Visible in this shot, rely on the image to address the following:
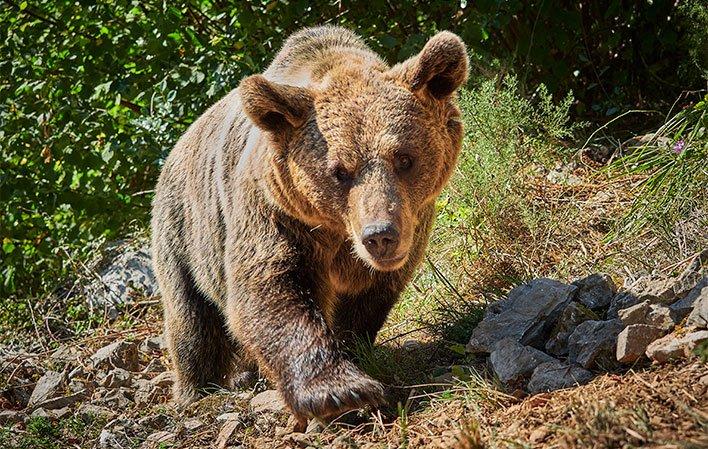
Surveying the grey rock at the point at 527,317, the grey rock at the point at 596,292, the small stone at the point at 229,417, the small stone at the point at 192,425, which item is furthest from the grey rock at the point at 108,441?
the grey rock at the point at 596,292

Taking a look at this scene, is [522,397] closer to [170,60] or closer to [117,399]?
[117,399]

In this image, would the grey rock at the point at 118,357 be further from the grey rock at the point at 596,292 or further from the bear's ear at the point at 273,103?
the grey rock at the point at 596,292

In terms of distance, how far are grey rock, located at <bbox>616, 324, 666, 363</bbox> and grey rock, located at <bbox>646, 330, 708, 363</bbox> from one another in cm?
5

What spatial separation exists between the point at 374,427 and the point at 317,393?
288mm

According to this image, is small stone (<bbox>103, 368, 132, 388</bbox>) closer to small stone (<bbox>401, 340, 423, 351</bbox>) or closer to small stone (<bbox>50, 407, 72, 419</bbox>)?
small stone (<bbox>50, 407, 72, 419</bbox>)

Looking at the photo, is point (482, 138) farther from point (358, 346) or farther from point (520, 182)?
point (358, 346)

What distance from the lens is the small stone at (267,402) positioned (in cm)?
477

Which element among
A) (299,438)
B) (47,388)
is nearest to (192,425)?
(299,438)

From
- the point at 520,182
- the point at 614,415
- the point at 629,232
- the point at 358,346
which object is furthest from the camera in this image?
the point at 520,182

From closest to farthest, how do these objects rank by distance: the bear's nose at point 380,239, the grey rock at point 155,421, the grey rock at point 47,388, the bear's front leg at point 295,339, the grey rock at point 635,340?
the grey rock at point 635,340, the bear's nose at point 380,239, the bear's front leg at point 295,339, the grey rock at point 155,421, the grey rock at point 47,388

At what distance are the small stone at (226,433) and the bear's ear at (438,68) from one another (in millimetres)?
1798

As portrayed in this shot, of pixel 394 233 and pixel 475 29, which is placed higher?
pixel 475 29

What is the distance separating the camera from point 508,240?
20.7ft

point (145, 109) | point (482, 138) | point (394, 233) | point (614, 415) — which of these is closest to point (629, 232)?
point (482, 138)
